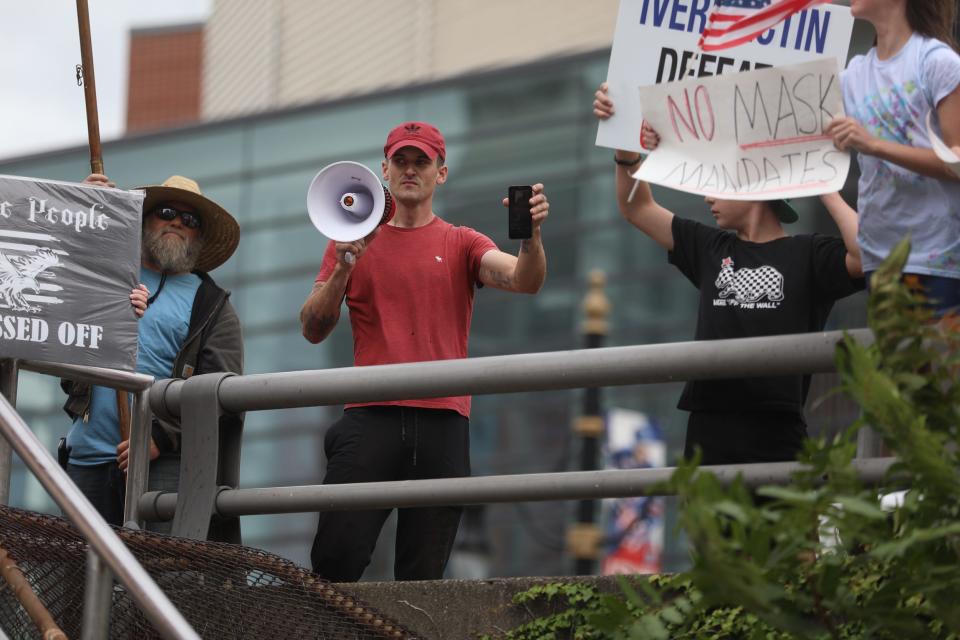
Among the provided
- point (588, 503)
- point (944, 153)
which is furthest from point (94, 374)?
point (588, 503)

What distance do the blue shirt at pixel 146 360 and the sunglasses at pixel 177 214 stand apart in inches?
11.5

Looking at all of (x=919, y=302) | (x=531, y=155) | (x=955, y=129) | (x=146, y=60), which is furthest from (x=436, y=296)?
(x=146, y=60)

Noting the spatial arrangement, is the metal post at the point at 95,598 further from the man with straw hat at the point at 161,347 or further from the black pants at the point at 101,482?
the black pants at the point at 101,482

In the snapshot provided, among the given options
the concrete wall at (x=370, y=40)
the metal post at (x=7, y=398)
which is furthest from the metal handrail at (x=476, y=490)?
the concrete wall at (x=370, y=40)

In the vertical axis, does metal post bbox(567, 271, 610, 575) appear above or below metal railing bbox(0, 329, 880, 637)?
below

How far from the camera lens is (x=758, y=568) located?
311 cm

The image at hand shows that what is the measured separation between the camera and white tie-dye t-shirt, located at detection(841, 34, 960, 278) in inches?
185

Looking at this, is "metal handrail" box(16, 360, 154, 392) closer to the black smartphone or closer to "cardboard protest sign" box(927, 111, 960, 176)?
the black smartphone

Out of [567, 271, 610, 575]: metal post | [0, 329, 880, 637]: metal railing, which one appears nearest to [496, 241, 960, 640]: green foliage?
[0, 329, 880, 637]: metal railing

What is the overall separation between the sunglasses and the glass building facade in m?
18.5

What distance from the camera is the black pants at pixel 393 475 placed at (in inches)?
226

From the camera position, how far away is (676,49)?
5.55 meters

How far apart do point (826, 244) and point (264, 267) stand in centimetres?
2642

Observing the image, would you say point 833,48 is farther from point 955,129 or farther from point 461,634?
point 461,634
